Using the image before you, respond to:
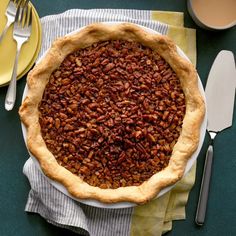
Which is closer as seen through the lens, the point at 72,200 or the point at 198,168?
the point at 72,200

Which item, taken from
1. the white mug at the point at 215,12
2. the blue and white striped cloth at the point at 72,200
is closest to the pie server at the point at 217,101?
the white mug at the point at 215,12

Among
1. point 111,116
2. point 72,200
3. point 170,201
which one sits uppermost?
point 111,116

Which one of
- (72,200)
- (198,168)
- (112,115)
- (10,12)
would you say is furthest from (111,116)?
(10,12)

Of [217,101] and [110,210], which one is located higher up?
[217,101]

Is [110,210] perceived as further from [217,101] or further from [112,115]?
[217,101]

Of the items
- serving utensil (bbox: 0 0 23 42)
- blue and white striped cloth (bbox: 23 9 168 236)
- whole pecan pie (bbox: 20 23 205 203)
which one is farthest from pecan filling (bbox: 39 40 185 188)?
serving utensil (bbox: 0 0 23 42)

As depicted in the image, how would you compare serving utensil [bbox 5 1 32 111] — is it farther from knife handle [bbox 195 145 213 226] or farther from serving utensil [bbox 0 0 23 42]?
knife handle [bbox 195 145 213 226]
